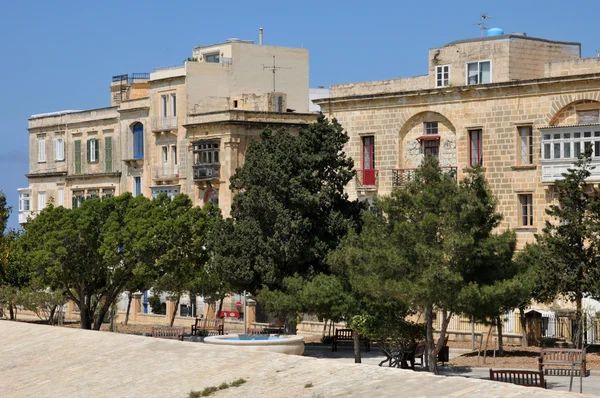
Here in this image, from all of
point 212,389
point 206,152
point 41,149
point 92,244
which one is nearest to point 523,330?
point 212,389

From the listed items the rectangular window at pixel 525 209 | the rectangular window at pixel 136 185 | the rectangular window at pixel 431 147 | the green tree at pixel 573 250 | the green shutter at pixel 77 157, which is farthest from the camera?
the green shutter at pixel 77 157

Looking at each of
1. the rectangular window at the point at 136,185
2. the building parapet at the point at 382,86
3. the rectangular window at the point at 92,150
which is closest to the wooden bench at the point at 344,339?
the building parapet at the point at 382,86

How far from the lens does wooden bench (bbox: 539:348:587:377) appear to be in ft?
115

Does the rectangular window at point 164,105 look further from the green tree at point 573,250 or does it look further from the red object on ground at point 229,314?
the green tree at point 573,250

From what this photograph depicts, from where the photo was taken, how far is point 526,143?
50281mm

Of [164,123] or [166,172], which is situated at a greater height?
[164,123]

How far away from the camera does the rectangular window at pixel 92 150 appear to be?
2992 inches

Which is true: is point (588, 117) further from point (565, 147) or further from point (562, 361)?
point (562, 361)

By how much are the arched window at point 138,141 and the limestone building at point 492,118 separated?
60.4 ft

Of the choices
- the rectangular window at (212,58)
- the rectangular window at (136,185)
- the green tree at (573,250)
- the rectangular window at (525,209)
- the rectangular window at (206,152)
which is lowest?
the green tree at (573,250)

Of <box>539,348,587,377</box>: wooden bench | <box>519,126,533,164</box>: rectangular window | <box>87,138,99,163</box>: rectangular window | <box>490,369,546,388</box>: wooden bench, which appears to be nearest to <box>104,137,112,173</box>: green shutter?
<box>87,138,99,163</box>: rectangular window

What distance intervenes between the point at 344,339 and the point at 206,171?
20136 millimetres

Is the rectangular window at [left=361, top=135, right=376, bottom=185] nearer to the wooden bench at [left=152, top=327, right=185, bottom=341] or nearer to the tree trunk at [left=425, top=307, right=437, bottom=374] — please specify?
the wooden bench at [left=152, top=327, right=185, bottom=341]

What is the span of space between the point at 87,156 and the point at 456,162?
31.1 m
